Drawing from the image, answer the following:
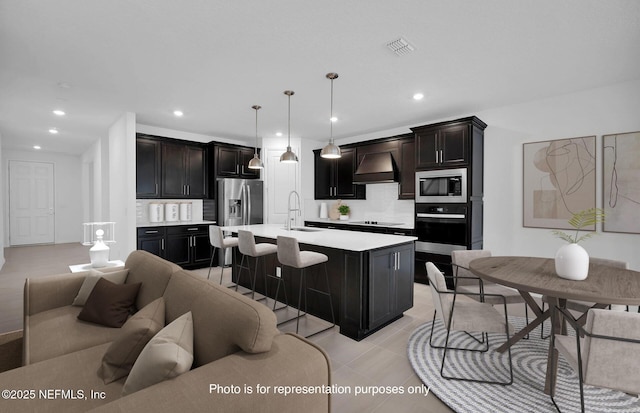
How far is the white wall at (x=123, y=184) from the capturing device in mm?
4680

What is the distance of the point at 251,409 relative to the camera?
107cm

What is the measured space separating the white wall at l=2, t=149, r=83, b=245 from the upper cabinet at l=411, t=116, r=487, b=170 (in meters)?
9.71

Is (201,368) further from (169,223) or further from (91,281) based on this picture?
(169,223)

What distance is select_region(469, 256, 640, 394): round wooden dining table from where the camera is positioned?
1768mm

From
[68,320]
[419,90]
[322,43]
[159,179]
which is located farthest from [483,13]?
[159,179]

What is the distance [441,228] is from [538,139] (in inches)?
67.8

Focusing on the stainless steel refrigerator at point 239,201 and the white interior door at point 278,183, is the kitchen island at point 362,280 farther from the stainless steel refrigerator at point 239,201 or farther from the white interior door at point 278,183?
the white interior door at point 278,183

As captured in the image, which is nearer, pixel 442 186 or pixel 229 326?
pixel 229 326

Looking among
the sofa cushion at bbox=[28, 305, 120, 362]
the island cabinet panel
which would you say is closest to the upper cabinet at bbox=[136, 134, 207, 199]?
the island cabinet panel

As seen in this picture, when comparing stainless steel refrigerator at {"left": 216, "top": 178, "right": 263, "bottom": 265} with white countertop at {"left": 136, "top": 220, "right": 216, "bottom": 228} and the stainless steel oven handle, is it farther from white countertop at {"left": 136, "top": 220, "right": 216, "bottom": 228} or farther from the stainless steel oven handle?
the stainless steel oven handle

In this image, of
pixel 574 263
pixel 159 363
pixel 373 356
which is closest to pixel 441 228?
pixel 574 263

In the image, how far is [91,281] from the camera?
7.91 ft

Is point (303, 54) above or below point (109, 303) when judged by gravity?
above

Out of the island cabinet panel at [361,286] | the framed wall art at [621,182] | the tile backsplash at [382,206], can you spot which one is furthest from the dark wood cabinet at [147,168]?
the framed wall art at [621,182]
